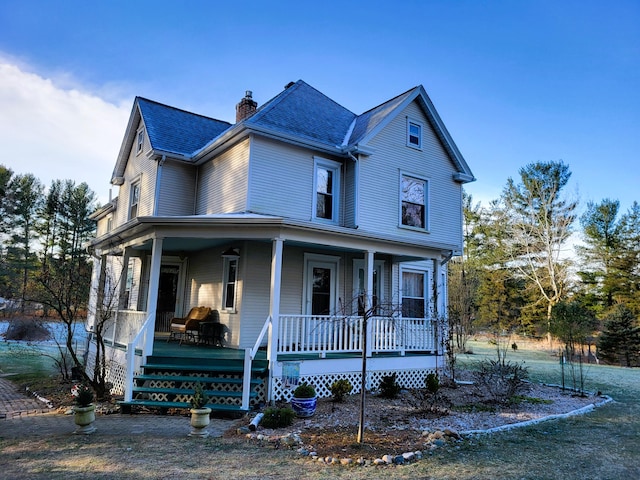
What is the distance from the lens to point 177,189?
13727 mm

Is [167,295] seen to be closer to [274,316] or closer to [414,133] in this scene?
[274,316]

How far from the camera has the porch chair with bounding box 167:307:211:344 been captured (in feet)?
37.7

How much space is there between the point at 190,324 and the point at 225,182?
4130 millimetres

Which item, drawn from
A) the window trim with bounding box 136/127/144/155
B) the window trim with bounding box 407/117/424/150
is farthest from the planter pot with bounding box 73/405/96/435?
the window trim with bounding box 407/117/424/150

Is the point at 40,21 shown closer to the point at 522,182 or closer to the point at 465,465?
the point at 465,465

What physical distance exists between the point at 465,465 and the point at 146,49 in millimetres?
13950

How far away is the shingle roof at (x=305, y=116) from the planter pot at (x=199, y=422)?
24.3 feet

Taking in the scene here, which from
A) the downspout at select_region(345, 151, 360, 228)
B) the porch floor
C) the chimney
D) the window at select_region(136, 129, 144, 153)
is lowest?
the porch floor

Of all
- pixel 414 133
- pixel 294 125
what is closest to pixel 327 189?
pixel 294 125

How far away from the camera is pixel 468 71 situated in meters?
15.5

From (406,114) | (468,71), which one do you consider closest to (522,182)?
(468,71)

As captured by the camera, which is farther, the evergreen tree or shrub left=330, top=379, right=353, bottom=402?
the evergreen tree

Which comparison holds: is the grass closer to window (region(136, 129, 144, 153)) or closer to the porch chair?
the porch chair

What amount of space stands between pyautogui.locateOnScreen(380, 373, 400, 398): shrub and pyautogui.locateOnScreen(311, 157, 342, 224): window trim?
4.91 meters
